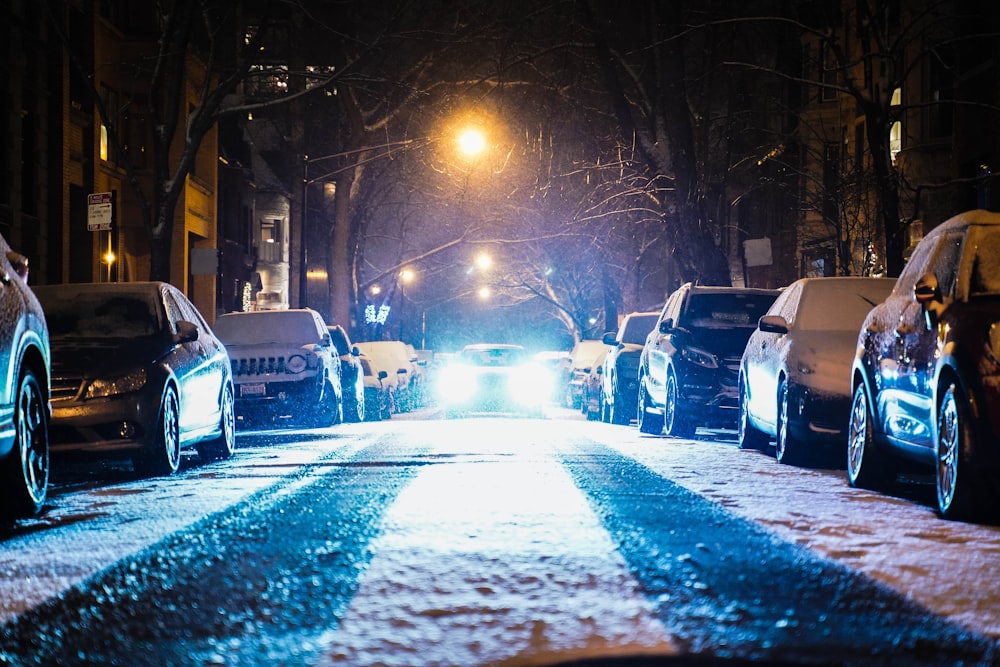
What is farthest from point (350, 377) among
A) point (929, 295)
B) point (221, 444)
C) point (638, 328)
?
point (929, 295)

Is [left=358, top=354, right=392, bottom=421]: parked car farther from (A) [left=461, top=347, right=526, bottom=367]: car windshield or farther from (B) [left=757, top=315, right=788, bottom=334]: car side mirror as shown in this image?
(B) [left=757, top=315, right=788, bottom=334]: car side mirror

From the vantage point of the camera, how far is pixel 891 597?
5324 millimetres

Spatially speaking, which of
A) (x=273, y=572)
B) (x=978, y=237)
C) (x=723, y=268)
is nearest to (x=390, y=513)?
(x=273, y=572)

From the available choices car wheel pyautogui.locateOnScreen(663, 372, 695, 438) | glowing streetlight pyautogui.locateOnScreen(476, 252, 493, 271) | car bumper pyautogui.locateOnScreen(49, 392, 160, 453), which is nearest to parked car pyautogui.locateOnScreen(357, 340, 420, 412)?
car wheel pyautogui.locateOnScreen(663, 372, 695, 438)

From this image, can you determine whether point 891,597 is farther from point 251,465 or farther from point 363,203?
point 363,203

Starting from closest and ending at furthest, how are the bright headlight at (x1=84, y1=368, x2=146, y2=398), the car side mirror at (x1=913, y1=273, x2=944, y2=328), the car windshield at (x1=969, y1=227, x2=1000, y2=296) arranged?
the car windshield at (x1=969, y1=227, x2=1000, y2=296)
the car side mirror at (x1=913, y1=273, x2=944, y2=328)
the bright headlight at (x1=84, y1=368, x2=146, y2=398)

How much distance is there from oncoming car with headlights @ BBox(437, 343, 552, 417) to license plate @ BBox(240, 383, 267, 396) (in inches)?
461

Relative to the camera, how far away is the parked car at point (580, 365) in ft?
99.8

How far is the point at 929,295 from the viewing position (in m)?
8.61

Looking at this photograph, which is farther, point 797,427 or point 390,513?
point 797,427

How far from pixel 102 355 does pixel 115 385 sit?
44 centimetres

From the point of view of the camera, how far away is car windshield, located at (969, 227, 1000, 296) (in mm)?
8367

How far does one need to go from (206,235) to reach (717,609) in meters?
40.5

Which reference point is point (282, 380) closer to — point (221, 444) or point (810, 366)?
point (221, 444)
